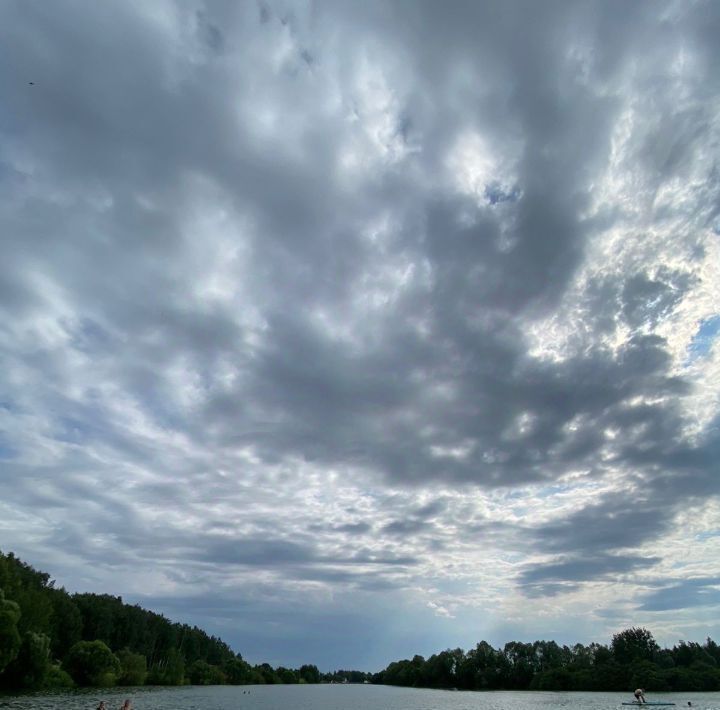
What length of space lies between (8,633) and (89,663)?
222ft

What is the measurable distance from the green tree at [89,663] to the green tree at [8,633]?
5936cm

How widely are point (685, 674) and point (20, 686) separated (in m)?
172

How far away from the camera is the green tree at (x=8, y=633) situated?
89.1 m

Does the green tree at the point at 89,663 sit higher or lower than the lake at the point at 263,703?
higher

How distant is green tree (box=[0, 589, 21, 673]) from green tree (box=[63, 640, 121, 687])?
5936cm

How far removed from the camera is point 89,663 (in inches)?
5748

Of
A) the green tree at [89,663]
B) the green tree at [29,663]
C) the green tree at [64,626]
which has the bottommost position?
the green tree at [29,663]

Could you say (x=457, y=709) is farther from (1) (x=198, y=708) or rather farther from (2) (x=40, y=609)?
(2) (x=40, y=609)

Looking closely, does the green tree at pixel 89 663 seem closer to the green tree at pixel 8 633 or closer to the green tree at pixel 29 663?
the green tree at pixel 29 663

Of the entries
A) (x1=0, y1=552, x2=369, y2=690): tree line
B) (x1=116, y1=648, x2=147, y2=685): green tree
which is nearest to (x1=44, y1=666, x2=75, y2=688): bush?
(x1=0, y1=552, x2=369, y2=690): tree line

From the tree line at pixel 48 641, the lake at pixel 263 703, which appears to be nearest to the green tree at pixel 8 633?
the tree line at pixel 48 641

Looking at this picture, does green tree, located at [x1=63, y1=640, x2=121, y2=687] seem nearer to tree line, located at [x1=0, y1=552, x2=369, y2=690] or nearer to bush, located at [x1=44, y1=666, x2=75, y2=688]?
tree line, located at [x1=0, y1=552, x2=369, y2=690]

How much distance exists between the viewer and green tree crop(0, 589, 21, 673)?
89125 millimetres

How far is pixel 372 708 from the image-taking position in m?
118
